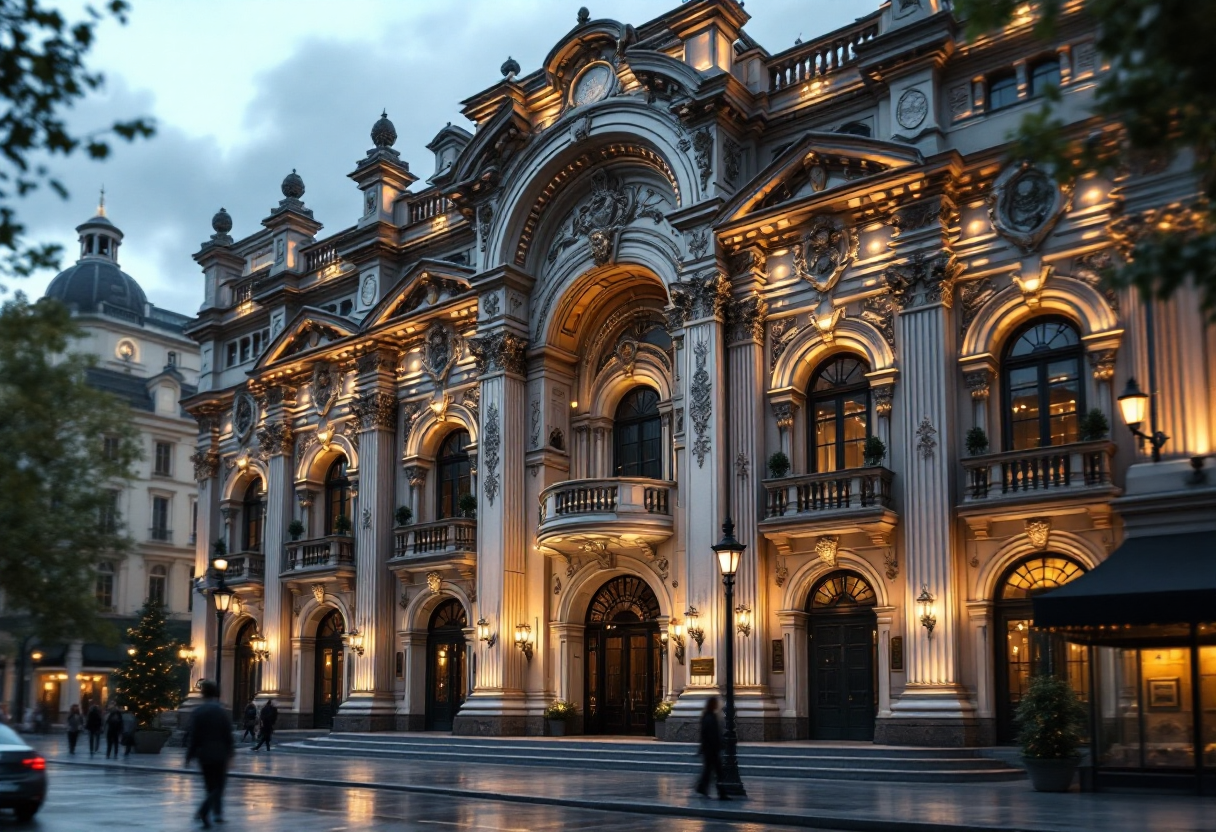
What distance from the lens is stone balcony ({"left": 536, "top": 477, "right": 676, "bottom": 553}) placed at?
31.1m

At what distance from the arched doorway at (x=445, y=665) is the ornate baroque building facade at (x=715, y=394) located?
0.38 ft

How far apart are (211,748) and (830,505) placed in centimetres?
1578

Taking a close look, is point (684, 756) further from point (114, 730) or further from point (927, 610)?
point (114, 730)

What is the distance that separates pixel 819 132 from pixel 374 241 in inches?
647

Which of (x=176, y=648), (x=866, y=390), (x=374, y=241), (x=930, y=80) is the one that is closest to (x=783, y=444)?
(x=866, y=390)

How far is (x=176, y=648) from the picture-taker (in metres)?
40.9

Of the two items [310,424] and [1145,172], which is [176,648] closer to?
[310,424]

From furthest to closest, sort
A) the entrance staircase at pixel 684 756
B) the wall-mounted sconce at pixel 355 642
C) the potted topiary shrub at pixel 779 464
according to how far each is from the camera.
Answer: the wall-mounted sconce at pixel 355 642 → the potted topiary shrub at pixel 779 464 → the entrance staircase at pixel 684 756

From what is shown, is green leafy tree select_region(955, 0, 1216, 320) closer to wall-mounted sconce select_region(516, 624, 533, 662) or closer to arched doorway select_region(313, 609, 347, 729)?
wall-mounted sconce select_region(516, 624, 533, 662)

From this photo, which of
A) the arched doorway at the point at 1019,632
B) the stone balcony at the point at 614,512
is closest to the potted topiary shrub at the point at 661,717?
the stone balcony at the point at 614,512

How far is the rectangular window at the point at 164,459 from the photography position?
66.0m

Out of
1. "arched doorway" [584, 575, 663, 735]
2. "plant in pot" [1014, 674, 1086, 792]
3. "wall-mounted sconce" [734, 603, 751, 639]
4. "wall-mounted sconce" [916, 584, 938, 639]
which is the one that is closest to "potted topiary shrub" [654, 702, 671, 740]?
"arched doorway" [584, 575, 663, 735]

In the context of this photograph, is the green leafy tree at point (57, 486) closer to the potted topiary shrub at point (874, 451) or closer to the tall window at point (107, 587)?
the potted topiary shrub at point (874, 451)

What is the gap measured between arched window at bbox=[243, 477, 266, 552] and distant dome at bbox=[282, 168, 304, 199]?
10272 mm
